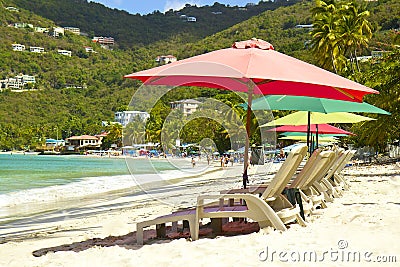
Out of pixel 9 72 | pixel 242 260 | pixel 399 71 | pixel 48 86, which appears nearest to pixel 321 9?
pixel 399 71

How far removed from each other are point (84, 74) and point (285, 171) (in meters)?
106

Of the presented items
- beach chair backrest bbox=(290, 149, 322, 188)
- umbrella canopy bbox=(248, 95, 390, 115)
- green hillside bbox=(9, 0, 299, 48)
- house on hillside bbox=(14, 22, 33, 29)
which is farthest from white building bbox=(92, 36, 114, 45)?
beach chair backrest bbox=(290, 149, 322, 188)

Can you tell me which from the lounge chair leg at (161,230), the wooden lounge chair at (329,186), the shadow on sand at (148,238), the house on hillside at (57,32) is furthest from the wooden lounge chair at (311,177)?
the house on hillside at (57,32)

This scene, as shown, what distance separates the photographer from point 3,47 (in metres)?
118

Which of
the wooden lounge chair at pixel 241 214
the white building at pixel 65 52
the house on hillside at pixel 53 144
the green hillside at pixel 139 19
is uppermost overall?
the green hillside at pixel 139 19

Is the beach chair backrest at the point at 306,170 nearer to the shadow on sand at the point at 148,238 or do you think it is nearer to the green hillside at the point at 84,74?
the shadow on sand at the point at 148,238

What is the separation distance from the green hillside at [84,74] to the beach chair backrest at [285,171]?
64293 millimetres

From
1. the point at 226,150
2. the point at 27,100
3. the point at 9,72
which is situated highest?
the point at 9,72

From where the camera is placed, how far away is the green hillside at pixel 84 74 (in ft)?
272

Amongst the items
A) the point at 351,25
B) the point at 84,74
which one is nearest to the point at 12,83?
the point at 84,74

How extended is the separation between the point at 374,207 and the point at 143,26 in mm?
136518

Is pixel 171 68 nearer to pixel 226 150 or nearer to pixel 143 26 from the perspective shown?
pixel 226 150

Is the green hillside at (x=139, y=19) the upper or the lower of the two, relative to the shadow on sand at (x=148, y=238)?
upper

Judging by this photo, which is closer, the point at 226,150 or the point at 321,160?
the point at 321,160
